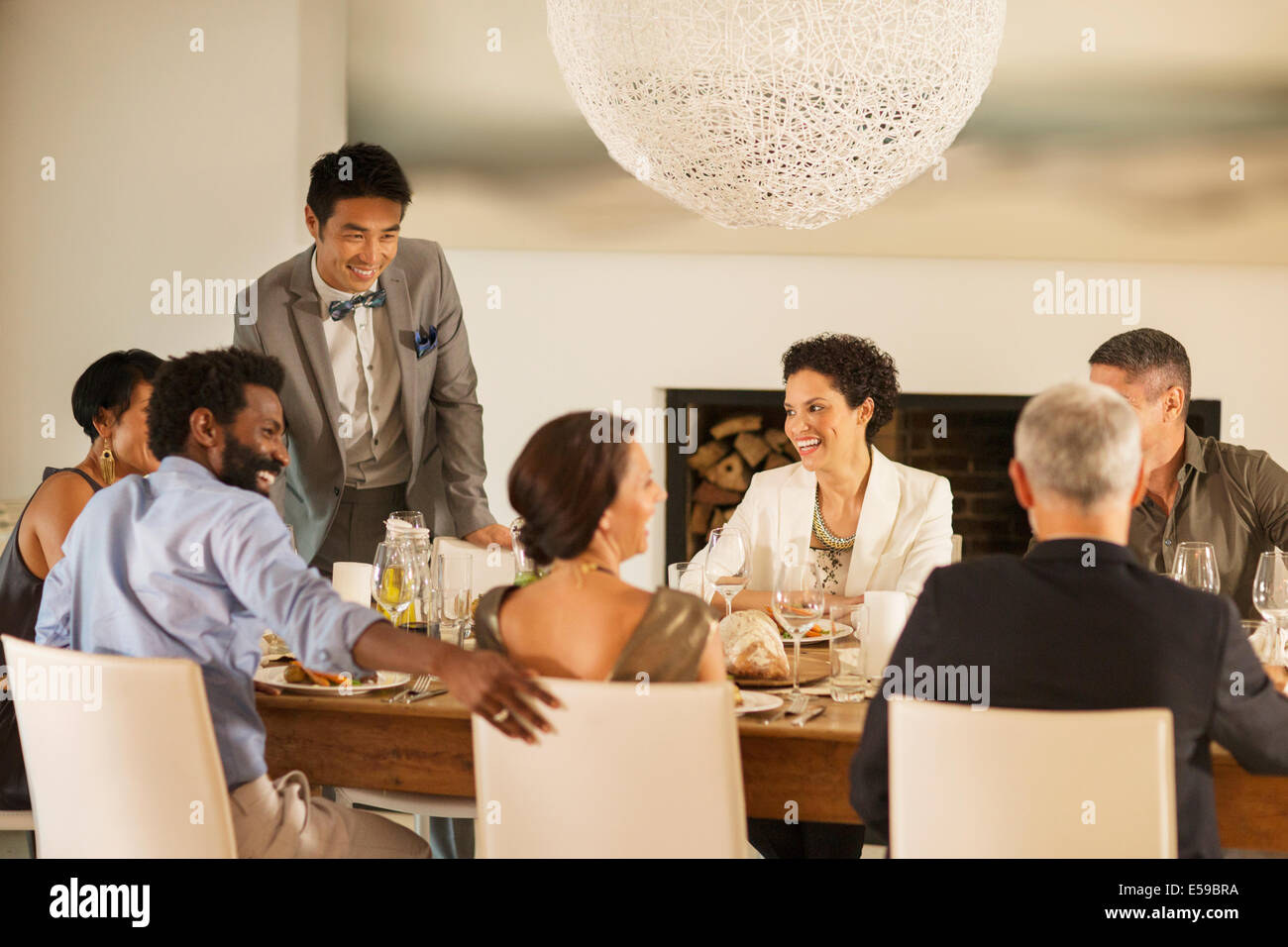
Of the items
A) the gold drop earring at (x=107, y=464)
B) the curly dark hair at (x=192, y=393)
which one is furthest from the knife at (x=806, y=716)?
the gold drop earring at (x=107, y=464)

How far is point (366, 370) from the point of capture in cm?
337

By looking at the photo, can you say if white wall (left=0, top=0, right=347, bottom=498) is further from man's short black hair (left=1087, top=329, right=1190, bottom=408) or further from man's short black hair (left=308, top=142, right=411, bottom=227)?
man's short black hair (left=1087, top=329, right=1190, bottom=408)

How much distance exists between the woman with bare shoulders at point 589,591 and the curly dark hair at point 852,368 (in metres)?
1.40

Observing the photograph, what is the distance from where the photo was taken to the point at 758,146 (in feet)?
7.62

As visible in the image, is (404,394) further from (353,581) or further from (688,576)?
(688,576)

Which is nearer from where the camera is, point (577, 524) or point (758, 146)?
point (577, 524)

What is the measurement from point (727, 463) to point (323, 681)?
2631mm

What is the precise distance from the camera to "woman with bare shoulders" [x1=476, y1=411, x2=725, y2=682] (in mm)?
1580

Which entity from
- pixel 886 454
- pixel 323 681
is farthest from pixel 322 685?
pixel 886 454

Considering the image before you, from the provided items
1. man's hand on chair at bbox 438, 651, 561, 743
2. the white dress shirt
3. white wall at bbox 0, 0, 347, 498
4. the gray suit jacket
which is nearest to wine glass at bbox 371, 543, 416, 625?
man's hand on chair at bbox 438, 651, 561, 743

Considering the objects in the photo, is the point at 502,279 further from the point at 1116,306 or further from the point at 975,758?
the point at 975,758

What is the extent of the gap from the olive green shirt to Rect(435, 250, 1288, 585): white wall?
1.37 metres
